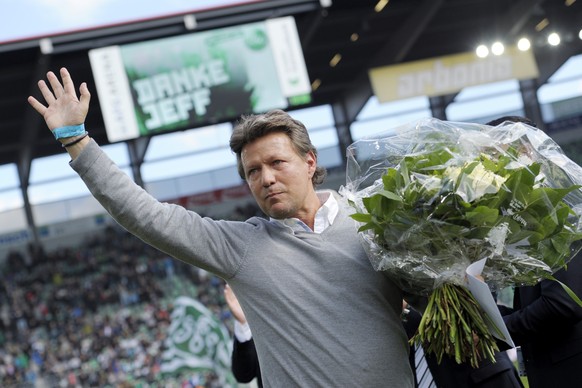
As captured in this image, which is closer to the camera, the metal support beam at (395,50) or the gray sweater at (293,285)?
the gray sweater at (293,285)

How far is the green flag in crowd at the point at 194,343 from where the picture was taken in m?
9.65

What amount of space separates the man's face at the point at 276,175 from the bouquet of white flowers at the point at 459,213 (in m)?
0.15

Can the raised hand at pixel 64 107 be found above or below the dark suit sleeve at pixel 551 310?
above

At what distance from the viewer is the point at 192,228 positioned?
238cm

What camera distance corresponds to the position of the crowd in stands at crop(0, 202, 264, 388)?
20.0 metres

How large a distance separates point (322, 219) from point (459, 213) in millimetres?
471

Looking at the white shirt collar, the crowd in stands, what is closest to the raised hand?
the white shirt collar

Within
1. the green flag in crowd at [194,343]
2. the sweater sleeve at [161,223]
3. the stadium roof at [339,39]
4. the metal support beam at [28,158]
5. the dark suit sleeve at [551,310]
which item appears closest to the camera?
the sweater sleeve at [161,223]

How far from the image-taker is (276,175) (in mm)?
2453

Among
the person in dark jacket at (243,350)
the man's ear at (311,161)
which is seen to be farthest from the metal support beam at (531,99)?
the man's ear at (311,161)

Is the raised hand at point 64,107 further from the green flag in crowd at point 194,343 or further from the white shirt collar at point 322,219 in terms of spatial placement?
the green flag in crowd at point 194,343

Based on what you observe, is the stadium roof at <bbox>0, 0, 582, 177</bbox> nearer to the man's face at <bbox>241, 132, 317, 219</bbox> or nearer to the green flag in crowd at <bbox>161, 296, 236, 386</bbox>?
the green flag in crowd at <bbox>161, 296, 236, 386</bbox>

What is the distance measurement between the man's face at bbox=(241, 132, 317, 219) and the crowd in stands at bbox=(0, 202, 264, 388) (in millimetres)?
15201

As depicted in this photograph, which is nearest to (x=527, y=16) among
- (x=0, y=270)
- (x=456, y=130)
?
(x=0, y=270)
